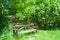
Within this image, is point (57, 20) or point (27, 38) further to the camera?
point (57, 20)

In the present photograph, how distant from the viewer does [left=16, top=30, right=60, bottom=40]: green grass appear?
10.4 metres

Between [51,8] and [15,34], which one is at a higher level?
[51,8]

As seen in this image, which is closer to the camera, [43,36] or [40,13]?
[43,36]

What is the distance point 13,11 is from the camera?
11.0m

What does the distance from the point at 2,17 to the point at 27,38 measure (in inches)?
55.7

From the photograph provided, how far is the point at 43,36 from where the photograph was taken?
1066 centimetres

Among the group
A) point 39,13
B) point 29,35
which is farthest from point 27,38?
point 39,13

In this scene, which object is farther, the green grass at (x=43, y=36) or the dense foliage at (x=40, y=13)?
the dense foliage at (x=40, y=13)

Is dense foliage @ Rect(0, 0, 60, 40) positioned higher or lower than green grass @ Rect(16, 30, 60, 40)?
higher

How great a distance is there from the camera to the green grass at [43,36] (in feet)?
34.0

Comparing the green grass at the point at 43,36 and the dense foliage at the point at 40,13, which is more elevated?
the dense foliage at the point at 40,13

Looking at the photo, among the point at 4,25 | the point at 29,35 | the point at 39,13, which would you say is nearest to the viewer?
the point at 4,25

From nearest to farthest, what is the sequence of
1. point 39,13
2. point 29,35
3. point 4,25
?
point 4,25 < point 29,35 < point 39,13

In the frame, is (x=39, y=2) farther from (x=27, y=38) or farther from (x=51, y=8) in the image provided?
(x=27, y=38)
